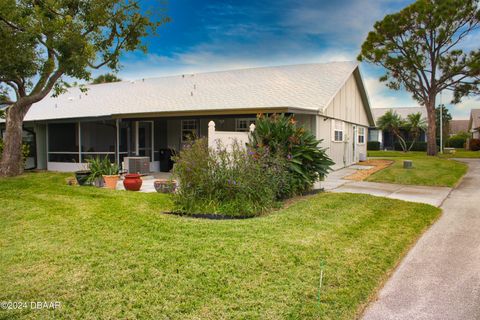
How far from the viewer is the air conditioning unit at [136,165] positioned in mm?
13625

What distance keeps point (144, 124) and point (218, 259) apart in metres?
13.5

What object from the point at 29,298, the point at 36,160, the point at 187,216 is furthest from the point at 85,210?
the point at 36,160

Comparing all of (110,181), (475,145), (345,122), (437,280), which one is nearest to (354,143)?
(345,122)

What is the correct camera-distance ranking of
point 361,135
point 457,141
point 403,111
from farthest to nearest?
point 403,111, point 457,141, point 361,135

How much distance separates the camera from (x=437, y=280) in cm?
423

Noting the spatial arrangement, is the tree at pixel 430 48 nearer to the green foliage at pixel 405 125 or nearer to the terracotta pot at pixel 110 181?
the green foliage at pixel 405 125

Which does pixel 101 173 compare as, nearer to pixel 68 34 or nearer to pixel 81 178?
pixel 81 178

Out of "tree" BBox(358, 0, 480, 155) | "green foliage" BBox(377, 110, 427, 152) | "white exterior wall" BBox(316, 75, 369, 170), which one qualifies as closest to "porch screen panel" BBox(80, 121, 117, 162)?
"white exterior wall" BBox(316, 75, 369, 170)

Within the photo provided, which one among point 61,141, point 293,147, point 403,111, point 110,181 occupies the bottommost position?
point 110,181

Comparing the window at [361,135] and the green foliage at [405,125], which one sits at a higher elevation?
the green foliage at [405,125]

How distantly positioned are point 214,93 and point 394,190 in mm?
8662

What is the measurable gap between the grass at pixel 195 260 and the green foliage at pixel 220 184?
0.54 m

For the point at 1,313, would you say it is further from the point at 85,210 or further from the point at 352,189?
the point at 352,189

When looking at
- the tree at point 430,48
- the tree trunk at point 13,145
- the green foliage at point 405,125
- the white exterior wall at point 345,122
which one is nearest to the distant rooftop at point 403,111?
the green foliage at point 405,125
